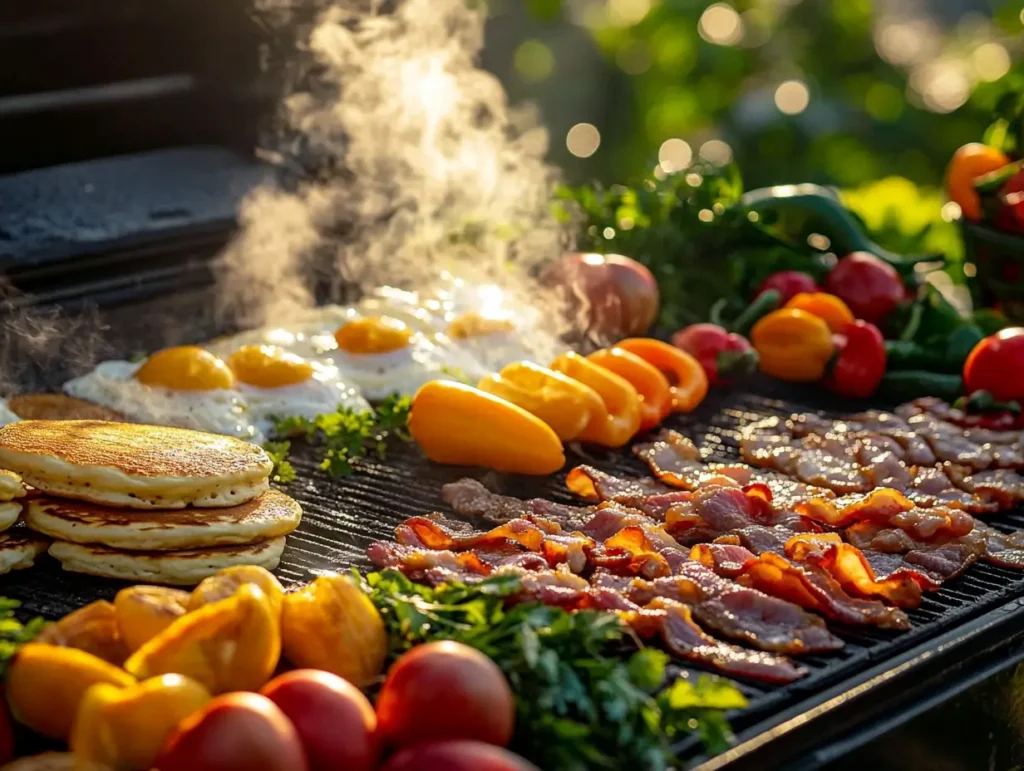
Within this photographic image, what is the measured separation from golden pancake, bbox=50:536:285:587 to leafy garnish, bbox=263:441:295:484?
0.80 meters

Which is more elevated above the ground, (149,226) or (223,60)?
(223,60)

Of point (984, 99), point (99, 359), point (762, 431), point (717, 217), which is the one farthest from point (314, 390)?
point (984, 99)

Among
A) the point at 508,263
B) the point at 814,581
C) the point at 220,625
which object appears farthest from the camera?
the point at 508,263

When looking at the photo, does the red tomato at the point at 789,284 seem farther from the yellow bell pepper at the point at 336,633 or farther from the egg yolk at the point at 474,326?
the yellow bell pepper at the point at 336,633

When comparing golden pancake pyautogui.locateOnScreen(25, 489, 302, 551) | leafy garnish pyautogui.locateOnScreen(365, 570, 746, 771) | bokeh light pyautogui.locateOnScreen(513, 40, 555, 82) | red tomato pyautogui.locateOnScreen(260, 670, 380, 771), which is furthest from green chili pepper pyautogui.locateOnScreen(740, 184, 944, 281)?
bokeh light pyautogui.locateOnScreen(513, 40, 555, 82)

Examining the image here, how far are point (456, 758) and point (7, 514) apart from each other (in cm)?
184

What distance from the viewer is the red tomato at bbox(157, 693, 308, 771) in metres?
2.65

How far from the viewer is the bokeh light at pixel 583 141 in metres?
13.8

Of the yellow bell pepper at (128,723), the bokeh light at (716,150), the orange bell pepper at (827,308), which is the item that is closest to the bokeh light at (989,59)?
the bokeh light at (716,150)

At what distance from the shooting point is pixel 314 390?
544 centimetres

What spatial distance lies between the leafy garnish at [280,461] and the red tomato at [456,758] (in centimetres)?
210

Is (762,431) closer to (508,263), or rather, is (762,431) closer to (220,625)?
(508,263)

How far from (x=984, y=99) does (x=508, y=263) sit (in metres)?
3.24

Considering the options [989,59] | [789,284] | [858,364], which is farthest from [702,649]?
[989,59]
